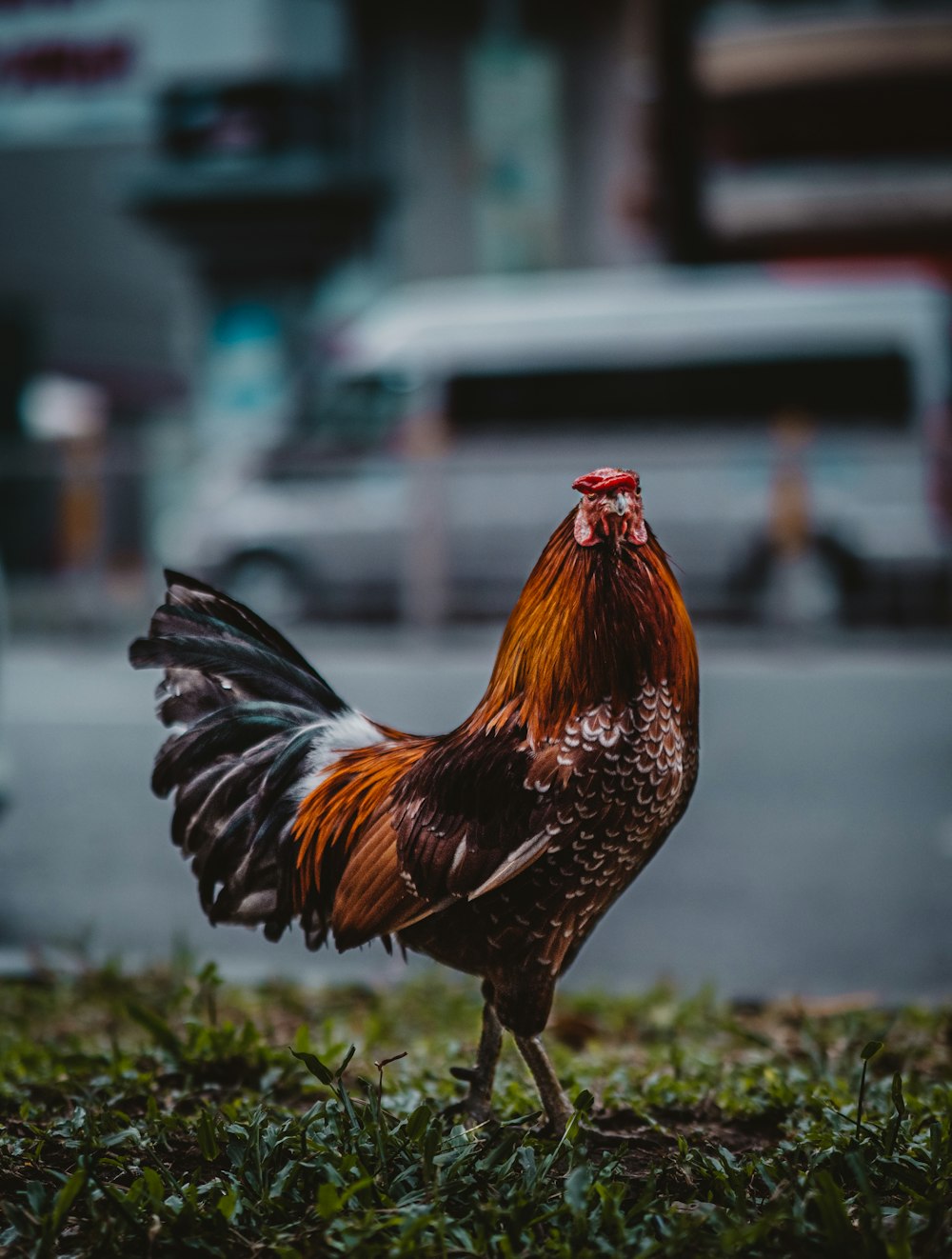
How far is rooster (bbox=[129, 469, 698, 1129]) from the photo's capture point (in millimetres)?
2141

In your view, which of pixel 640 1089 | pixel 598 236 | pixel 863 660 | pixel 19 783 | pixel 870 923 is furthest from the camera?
pixel 598 236

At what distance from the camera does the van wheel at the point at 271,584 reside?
489 inches

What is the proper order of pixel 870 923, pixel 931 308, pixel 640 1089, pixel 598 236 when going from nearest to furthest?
pixel 640 1089 → pixel 870 923 → pixel 931 308 → pixel 598 236

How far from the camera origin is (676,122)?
15.6 m

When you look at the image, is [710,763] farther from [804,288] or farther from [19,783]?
[804,288]

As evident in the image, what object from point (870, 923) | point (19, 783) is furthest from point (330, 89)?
point (870, 923)

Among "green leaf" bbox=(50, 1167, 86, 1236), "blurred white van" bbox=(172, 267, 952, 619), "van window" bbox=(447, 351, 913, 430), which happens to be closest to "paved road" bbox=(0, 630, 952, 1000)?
"green leaf" bbox=(50, 1167, 86, 1236)

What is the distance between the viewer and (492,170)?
19.0 meters

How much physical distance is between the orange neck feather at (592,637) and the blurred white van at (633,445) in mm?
9310

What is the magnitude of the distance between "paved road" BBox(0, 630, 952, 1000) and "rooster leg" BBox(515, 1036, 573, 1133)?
1.79 meters

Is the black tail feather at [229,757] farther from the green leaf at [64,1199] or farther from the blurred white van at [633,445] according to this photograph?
the blurred white van at [633,445]

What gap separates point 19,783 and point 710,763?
11.0 feet

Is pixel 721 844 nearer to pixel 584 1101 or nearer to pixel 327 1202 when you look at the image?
pixel 584 1101

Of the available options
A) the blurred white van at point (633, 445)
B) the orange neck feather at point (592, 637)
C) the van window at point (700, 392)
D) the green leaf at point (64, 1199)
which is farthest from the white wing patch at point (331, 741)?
the van window at point (700, 392)
